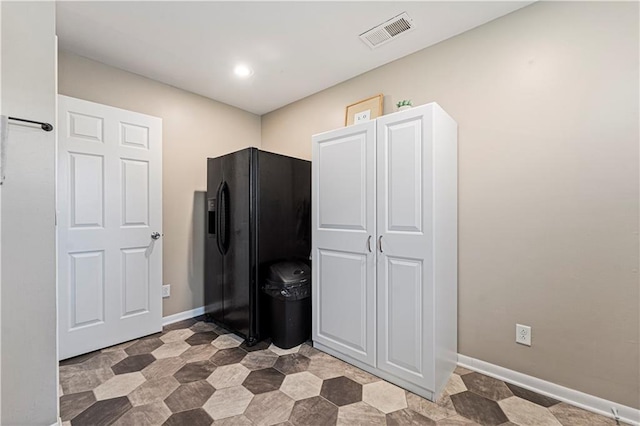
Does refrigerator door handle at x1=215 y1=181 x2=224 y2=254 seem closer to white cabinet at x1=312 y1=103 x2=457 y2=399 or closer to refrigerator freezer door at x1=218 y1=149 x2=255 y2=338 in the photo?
refrigerator freezer door at x1=218 y1=149 x2=255 y2=338

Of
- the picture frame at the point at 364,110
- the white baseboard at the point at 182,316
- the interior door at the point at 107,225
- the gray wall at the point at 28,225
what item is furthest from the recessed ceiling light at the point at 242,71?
the white baseboard at the point at 182,316

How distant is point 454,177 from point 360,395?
1.62 meters

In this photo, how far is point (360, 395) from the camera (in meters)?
1.79

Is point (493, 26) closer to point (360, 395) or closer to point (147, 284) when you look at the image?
point (360, 395)

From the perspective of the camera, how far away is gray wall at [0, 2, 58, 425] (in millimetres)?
1271


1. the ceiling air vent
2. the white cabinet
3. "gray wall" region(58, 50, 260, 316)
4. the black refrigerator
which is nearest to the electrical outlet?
the white cabinet

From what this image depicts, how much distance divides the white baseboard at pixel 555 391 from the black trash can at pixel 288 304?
1.27 m

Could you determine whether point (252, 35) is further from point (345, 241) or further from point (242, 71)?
point (345, 241)

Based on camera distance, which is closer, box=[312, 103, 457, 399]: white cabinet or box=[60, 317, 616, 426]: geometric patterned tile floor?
box=[60, 317, 616, 426]: geometric patterned tile floor

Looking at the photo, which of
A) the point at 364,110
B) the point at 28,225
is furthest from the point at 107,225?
the point at 364,110

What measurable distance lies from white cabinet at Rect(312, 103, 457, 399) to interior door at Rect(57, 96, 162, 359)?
5.30 feet

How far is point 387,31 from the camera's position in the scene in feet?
7.00

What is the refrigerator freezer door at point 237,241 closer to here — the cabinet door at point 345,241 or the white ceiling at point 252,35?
the cabinet door at point 345,241

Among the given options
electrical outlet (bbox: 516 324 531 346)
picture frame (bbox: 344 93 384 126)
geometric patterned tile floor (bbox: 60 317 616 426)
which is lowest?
geometric patterned tile floor (bbox: 60 317 616 426)
